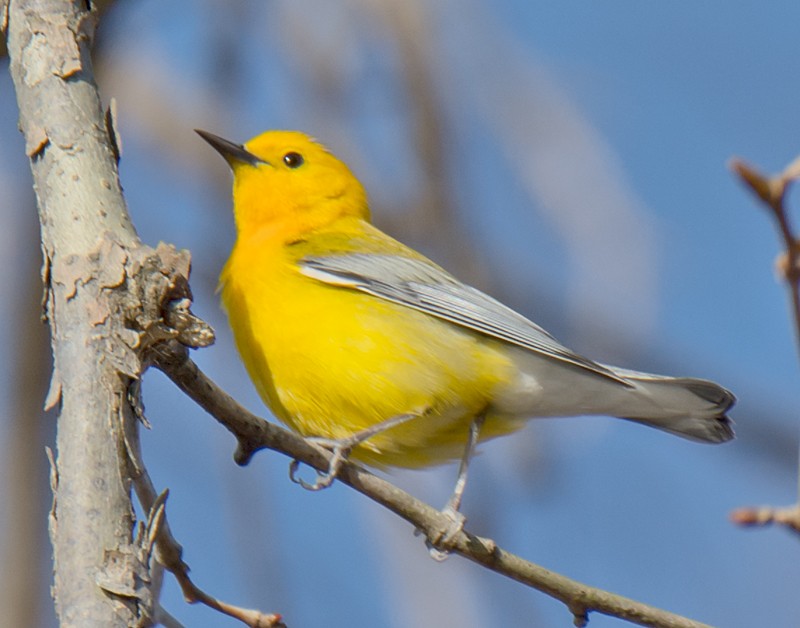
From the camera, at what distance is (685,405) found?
4773mm

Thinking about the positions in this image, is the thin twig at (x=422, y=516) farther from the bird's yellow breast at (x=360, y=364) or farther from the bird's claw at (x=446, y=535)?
the bird's yellow breast at (x=360, y=364)

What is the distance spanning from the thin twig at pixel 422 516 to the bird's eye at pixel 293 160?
8.61 ft

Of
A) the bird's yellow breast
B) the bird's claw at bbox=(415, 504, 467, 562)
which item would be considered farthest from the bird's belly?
the bird's claw at bbox=(415, 504, 467, 562)

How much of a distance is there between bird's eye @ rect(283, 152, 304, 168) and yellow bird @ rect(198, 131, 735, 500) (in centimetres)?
61

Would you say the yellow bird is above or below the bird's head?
below

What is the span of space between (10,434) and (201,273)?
192 centimetres

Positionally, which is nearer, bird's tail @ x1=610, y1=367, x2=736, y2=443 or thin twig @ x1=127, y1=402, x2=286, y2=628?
thin twig @ x1=127, y1=402, x2=286, y2=628

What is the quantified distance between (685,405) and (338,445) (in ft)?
5.71

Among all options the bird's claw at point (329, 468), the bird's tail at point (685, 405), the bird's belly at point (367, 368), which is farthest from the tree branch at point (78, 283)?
the bird's tail at point (685, 405)

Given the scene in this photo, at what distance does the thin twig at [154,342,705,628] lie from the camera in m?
2.86

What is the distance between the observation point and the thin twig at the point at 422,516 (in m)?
2.86

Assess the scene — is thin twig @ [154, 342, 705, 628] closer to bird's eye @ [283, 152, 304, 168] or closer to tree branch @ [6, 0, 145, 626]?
tree branch @ [6, 0, 145, 626]

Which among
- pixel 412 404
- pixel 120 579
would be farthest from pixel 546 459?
pixel 120 579

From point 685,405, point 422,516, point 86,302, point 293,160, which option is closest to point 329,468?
point 422,516
